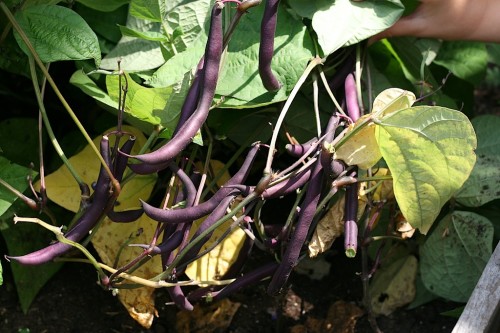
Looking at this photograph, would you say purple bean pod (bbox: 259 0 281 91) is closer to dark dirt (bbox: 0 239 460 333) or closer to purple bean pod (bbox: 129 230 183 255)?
purple bean pod (bbox: 129 230 183 255)

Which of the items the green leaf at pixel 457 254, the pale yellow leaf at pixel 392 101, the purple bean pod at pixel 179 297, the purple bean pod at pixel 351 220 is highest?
the pale yellow leaf at pixel 392 101

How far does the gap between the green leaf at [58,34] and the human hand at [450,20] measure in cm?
45

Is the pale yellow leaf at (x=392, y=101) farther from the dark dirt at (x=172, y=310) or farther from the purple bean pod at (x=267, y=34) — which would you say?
the dark dirt at (x=172, y=310)

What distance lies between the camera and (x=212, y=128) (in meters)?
1.21

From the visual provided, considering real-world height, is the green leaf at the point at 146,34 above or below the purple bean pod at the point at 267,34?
below

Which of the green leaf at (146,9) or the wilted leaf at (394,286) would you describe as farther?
the wilted leaf at (394,286)

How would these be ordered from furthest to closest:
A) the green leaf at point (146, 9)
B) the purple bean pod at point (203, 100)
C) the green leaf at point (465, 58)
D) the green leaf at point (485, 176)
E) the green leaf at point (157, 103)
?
the green leaf at point (465, 58), the green leaf at point (485, 176), the green leaf at point (146, 9), the green leaf at point (157, 103), the purple bean pod at point (203, 100)

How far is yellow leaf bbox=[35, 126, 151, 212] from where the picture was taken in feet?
3.88

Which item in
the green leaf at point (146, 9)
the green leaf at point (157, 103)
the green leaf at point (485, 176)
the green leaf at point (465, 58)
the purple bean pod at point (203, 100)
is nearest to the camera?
the purple bean pod at point (203, 100)

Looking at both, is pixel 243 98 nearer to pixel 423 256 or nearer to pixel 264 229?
pixel 264 229

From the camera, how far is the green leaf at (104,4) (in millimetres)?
1184

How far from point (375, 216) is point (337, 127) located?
136mm

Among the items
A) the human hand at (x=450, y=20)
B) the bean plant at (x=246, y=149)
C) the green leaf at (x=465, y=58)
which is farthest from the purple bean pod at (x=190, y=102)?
the green leaf at (x=465, y=58)

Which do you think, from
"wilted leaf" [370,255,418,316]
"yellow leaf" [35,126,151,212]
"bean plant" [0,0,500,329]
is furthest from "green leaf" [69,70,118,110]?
"wilted leaf" [370,255,418,316]
